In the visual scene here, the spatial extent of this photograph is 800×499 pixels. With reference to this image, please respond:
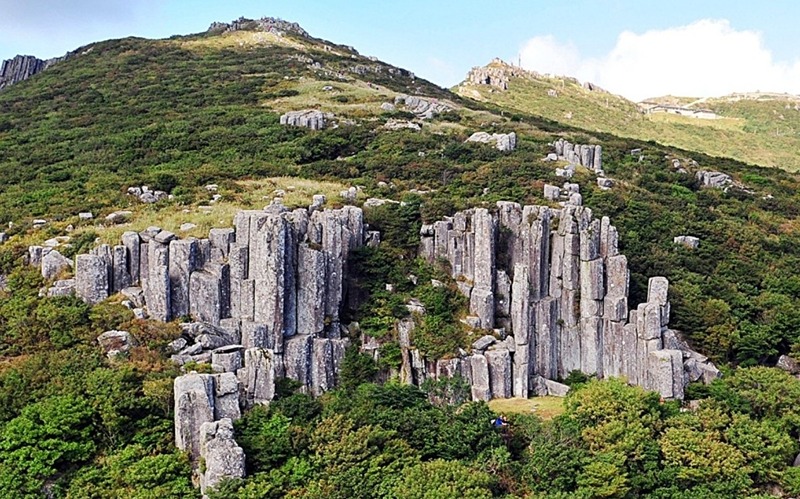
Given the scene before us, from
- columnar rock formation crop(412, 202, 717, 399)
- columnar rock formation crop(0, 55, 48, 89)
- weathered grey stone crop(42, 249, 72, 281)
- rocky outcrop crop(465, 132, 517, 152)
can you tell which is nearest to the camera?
weathered grey stone crop(42, 249, 72, 281)

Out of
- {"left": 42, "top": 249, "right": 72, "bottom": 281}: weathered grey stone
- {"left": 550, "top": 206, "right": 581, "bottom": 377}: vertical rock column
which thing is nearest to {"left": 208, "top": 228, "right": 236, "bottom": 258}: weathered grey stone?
{"left": 42, "top": 249, "right": 72, "bottom": 281}: weathered grey stone

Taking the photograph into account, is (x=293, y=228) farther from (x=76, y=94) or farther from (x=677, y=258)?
(x=76, y=94)

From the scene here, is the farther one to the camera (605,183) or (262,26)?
(262,26)

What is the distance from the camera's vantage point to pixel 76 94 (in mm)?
67250

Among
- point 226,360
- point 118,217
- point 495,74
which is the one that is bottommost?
point 226,360

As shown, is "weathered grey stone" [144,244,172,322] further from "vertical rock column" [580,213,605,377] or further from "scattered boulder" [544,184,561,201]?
"scattered boulder" [544,184,561,201]

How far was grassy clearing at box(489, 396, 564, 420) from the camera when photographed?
2577cm

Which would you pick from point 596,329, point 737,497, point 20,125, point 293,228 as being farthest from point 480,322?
point 20,125

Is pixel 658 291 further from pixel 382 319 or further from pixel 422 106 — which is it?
pixel 422 106

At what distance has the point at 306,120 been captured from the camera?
55.0m

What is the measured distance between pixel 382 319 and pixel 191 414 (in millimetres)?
9667

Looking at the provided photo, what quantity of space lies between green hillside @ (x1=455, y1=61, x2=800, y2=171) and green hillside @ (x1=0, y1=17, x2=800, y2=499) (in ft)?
109

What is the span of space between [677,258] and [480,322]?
14305mm

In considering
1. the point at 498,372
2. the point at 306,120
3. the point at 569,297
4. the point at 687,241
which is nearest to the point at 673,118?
the point at 306,120
